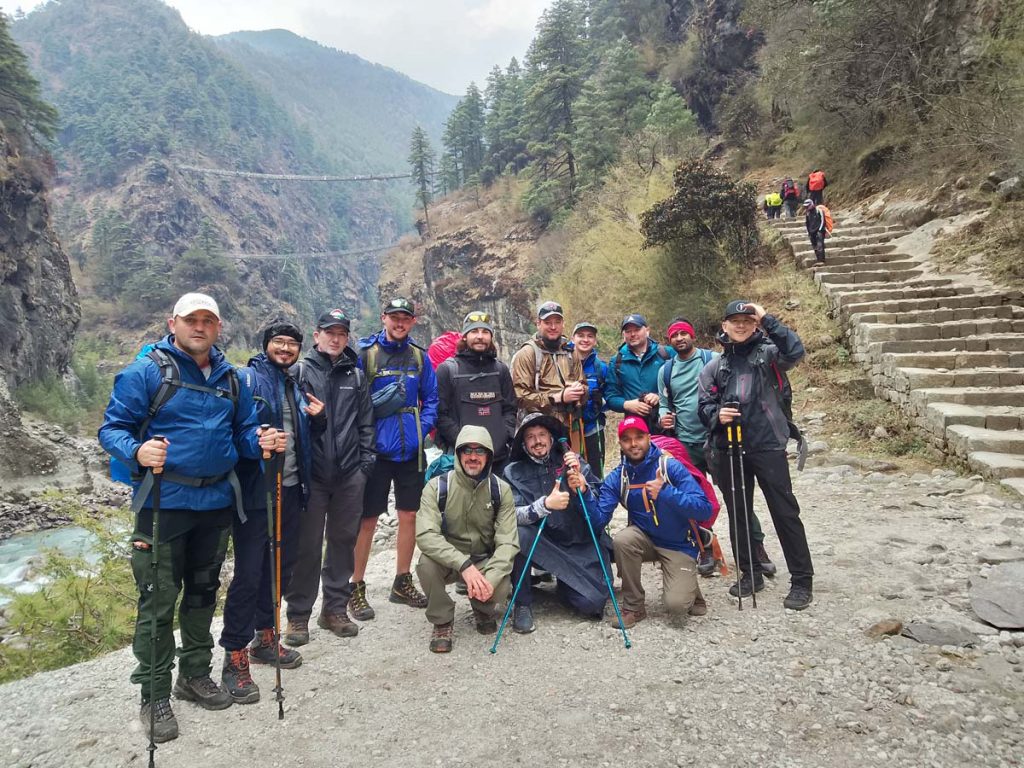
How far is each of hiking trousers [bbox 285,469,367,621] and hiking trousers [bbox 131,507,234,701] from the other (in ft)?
2.34

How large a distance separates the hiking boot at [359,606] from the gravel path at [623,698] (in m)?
0.09

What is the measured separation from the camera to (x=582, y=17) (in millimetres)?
45562

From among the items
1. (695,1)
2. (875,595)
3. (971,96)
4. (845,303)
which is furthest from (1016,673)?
(695,1)

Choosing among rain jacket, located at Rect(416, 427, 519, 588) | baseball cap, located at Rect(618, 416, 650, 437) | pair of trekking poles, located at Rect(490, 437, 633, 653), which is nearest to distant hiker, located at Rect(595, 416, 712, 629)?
baseball cap, located at Rect(618, 416, 650, 437)

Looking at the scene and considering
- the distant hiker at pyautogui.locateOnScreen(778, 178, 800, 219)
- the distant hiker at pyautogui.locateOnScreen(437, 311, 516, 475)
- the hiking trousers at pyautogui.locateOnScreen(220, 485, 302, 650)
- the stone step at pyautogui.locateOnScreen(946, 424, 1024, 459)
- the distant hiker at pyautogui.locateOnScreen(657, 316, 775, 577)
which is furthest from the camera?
the distant hiker at pyautogui.locateOnScreen(778, 178, 800, 219)

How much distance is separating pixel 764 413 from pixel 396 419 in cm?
259

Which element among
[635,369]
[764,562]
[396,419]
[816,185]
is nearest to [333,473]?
[396,419]

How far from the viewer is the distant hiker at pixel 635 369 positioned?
5.04 meters

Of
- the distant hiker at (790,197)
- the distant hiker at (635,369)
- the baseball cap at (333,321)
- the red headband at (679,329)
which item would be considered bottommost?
the distant hiker at (635,369)

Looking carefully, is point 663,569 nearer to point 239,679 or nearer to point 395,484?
point 395,484

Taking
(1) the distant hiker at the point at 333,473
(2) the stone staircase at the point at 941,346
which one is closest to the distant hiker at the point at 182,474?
(1) the distant hiker at the point at 333,473

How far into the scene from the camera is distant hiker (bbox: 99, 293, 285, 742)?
2.73 meters

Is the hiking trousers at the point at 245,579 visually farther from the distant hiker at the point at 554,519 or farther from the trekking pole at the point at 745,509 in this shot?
the trekking pole at the point at 745,509

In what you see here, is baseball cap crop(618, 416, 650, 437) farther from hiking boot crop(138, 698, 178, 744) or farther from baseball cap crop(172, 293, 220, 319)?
hiking boot crop(138, 698, 178, 744)
